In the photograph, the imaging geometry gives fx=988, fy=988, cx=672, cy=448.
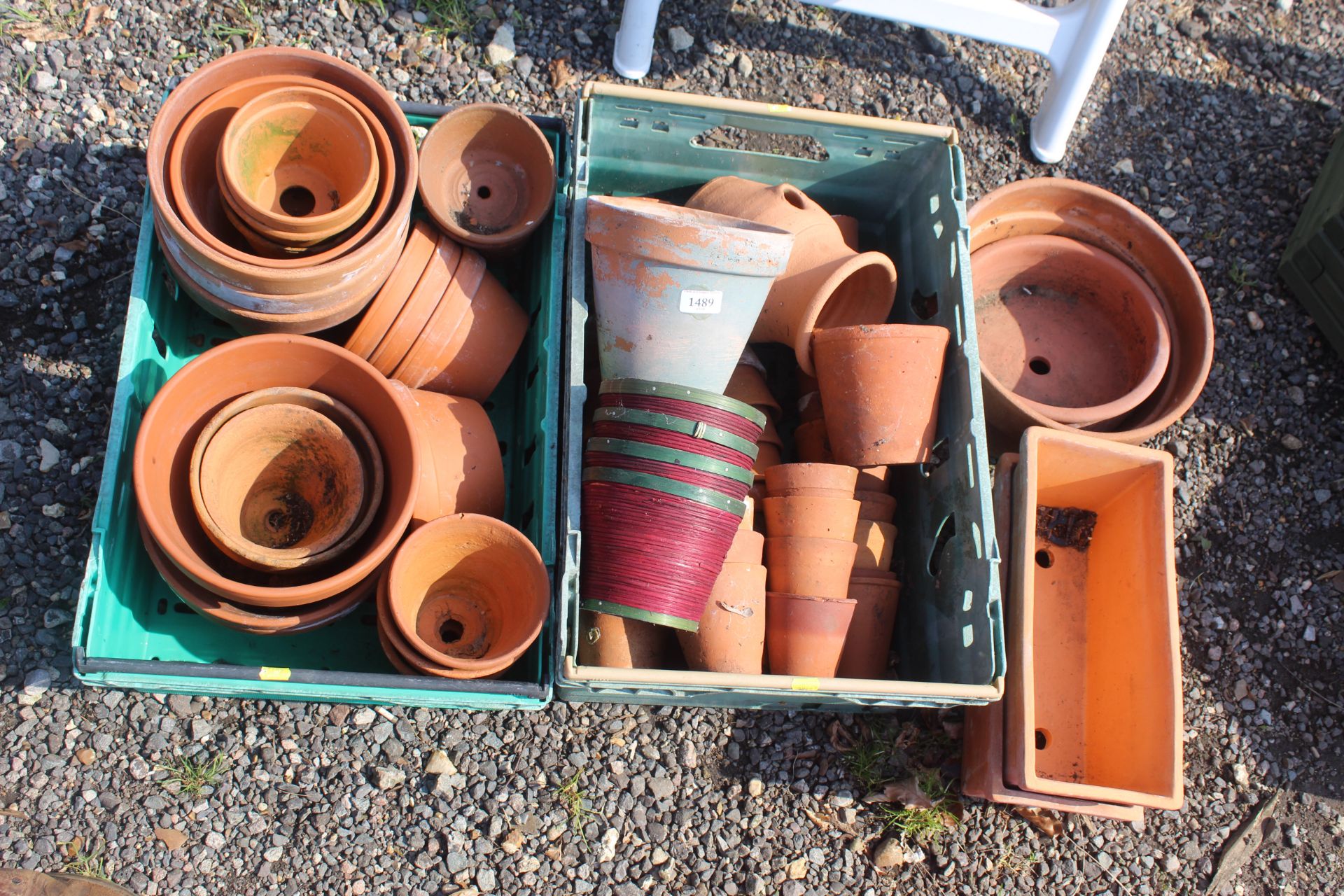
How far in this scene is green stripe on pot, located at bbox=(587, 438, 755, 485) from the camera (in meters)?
2.43

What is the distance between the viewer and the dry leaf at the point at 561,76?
3.68 m

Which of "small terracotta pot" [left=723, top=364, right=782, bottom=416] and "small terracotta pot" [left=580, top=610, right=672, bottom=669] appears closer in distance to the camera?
"small terracotta pot" [left=580, top=610, right=672, bottom=669]

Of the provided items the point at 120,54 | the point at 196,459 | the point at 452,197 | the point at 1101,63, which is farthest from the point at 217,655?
the point at 1101,63

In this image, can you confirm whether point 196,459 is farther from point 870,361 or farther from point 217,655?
point 870,361

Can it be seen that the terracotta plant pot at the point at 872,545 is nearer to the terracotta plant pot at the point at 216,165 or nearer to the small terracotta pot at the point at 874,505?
the small terracotta pot at the point at 874,505

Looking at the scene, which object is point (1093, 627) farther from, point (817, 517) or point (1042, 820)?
point (817, 517)

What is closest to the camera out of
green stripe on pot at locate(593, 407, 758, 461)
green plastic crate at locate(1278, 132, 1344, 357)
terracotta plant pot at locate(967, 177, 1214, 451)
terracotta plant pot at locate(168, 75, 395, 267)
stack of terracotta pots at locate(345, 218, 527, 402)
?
green stripe on pot at locate(593, 407, 758, 461)

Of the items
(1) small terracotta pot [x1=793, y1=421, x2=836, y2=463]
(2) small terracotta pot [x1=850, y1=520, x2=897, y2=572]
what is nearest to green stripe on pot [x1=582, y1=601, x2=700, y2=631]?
(2) small terracotta pot [x1=850, y1=520, x2=897, y2=572]

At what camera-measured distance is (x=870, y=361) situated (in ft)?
8.93

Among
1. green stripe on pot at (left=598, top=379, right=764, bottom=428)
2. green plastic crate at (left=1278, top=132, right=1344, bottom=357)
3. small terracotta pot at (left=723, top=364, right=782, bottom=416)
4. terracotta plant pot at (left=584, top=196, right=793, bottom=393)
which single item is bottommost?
green stripe on pot at (left=598, top=379, right=764, bottom=428)

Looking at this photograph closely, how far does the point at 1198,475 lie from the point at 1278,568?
1.34 feet

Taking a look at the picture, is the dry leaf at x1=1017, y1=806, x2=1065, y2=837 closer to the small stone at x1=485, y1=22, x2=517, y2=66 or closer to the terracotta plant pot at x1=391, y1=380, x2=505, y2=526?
the terracotta plant pot at x1=391, y1=380, x2=505, y2=526

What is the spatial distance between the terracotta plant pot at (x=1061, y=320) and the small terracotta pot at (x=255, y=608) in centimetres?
222

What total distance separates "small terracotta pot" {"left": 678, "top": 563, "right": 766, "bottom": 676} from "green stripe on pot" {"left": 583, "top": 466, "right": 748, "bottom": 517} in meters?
0.22
